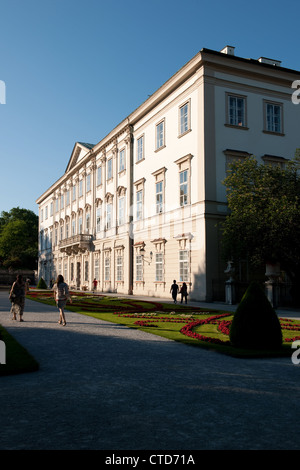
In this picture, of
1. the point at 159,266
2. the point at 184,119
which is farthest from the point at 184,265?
the point at 184,119

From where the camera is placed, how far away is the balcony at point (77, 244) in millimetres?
46200

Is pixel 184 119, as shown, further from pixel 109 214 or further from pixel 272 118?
pixel 109 214

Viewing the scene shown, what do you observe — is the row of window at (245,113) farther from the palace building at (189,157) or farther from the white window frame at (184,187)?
the white window frame at (184,187)

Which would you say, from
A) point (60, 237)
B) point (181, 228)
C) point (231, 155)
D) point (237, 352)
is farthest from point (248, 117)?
point (60, 237)

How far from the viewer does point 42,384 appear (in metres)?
6.71

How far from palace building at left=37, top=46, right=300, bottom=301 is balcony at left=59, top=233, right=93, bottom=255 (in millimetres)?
6491

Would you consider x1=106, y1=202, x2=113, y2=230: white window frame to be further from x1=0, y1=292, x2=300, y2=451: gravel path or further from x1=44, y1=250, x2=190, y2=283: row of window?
x1=0, y1=292, x2=300, y2=451: gravel path

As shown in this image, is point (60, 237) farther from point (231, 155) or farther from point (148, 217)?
point (231, 155)

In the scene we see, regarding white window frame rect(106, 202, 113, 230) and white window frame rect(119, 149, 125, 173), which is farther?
white window frame rect(106, 202, 113, 230)

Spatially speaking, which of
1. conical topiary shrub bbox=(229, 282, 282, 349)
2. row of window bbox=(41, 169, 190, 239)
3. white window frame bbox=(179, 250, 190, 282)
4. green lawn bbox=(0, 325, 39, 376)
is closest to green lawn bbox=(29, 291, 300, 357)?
conical topiary shrub bbox=(229, 282, 282, 349)

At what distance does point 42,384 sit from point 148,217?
87.8ft

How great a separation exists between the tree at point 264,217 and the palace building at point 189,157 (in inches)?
105

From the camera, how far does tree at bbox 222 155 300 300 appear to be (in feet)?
68.6
